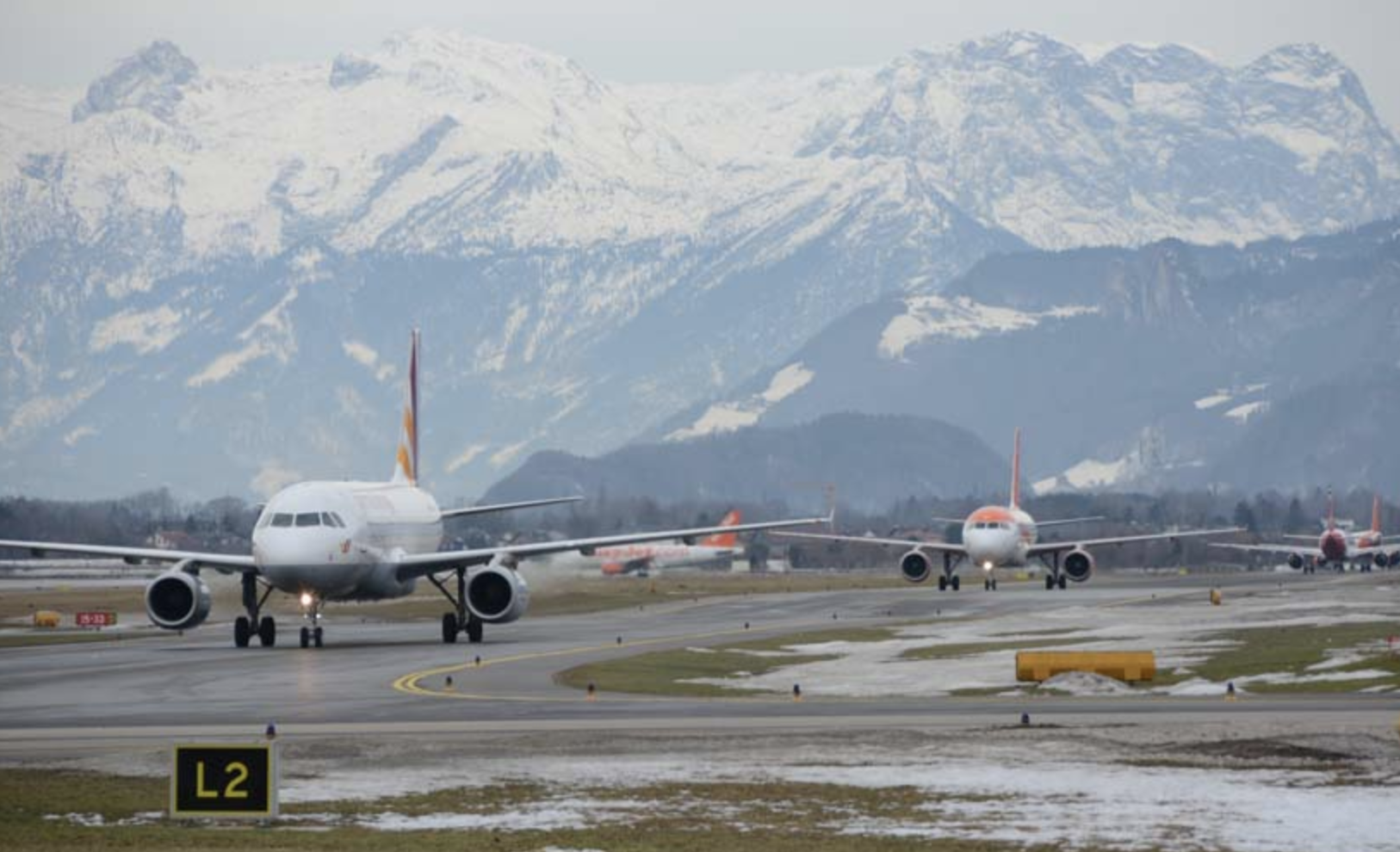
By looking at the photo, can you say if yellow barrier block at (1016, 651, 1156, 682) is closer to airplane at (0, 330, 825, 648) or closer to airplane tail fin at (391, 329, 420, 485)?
airplane at (0, 330, 825, 648)

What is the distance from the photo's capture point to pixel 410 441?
302 feet

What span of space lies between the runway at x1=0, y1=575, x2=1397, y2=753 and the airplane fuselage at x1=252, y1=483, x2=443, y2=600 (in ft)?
6.66

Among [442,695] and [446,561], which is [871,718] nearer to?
[442,695]

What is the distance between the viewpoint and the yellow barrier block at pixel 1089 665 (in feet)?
195

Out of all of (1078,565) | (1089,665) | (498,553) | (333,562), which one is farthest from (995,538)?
(1089,665)

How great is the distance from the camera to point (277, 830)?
3481 cm

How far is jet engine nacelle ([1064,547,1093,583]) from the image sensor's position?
139m

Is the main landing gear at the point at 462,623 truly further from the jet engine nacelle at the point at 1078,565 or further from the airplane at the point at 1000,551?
the jet engine nacelle at the point at 1078,565

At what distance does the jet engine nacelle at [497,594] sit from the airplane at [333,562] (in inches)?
1.0

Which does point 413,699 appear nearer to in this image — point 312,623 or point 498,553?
point 498,553

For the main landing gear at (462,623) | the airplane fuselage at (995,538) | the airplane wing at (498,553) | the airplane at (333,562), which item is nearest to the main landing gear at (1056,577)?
the airplane fuselage at (995,538)

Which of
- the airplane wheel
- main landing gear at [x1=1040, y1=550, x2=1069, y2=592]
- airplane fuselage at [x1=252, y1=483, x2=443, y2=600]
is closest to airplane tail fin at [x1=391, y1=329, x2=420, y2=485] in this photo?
airplane fuselage at [x1=252, y1=483, x2=443, y2=600]

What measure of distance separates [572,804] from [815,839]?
4.74 meters

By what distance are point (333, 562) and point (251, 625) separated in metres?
5.32
